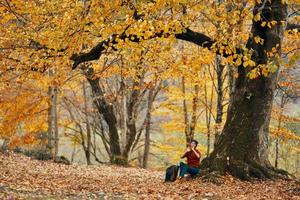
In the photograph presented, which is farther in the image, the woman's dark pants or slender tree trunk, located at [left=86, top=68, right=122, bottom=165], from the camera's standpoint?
slender tree trunk, located at [left=86, top=68, right=122, bottom=165]

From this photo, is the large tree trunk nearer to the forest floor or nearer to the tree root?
the tree root

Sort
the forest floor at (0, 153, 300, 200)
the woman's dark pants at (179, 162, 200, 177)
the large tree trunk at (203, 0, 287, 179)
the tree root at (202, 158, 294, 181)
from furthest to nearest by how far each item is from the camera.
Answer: the woman's dark pants at (179, 162, 200, 177), the large tree trunk at (203, 0, 287, 179), the tree root at (202, 158, 294, 181), the forest floor at (0, 153, 300, 200)

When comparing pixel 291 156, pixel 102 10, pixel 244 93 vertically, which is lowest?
pixel 291 156

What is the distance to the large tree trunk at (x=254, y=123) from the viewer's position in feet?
48.7

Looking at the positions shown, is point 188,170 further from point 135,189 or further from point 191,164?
point 135,189

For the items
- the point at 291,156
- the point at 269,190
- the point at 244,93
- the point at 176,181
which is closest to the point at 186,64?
the point at 244,93

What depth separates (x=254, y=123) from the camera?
49.4ft

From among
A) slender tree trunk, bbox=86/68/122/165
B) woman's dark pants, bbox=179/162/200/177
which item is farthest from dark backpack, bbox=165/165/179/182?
slender tree trunk, bbox=86/68/122/165

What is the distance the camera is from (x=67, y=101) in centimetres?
3388

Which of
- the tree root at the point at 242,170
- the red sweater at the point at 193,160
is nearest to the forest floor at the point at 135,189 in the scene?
the tree root at the point at 242,170

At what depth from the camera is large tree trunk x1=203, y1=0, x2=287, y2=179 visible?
14.9 metres

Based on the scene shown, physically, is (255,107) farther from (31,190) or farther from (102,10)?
(31,190)

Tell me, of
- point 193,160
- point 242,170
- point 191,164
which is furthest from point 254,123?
point 191,164

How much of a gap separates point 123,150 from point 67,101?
8.45 metres
